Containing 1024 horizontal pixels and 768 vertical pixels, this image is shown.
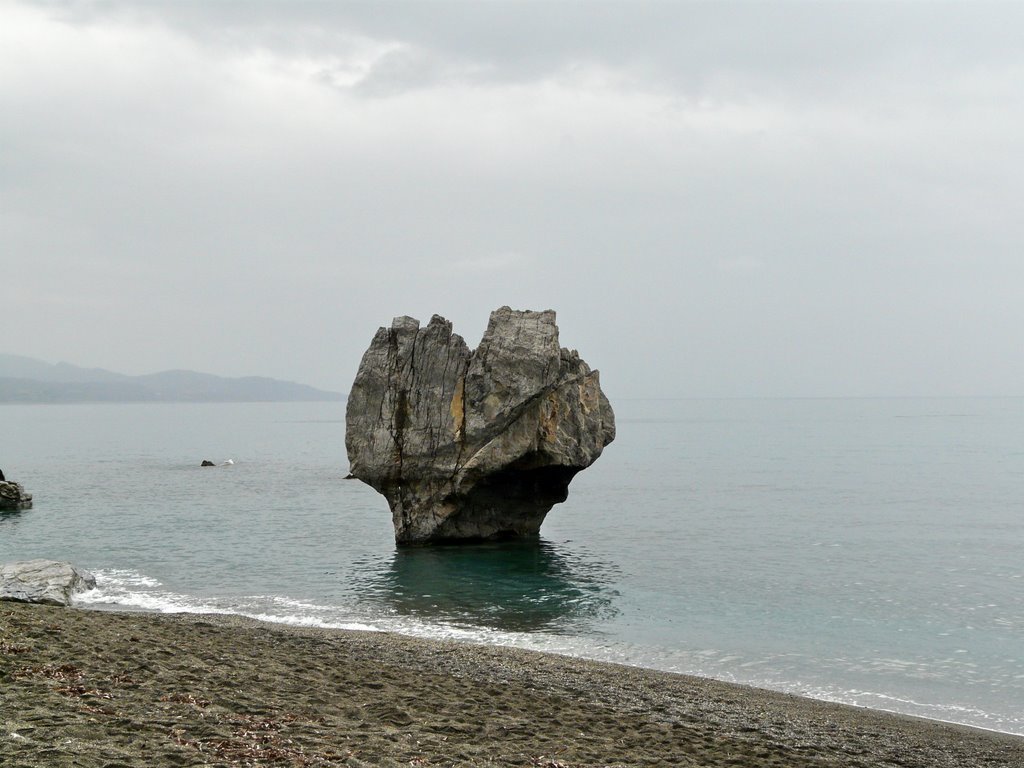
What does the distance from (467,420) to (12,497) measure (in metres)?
30.8

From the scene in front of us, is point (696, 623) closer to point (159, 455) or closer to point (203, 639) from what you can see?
point (203, 639)

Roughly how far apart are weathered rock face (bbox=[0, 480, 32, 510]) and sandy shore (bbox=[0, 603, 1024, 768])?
34.3 meters

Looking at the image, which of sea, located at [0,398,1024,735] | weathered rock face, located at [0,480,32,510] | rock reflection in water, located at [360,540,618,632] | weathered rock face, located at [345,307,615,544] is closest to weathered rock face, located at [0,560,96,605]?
sea, located at [0,398,1024,735]

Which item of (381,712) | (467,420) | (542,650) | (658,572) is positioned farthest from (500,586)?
(381,712)

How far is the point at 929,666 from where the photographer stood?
66.5ft

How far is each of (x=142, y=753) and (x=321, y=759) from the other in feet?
6.89

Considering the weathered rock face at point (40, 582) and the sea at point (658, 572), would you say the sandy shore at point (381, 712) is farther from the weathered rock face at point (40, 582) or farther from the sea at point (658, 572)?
the weathered rock face at point (40, 582)

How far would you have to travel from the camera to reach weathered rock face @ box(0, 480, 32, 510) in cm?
4962

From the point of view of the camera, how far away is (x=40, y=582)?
24.7 m

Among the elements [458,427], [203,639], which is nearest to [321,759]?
[203,639]

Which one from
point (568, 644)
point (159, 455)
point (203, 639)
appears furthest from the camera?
point (159, 455)

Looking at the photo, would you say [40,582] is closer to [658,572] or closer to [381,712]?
[381,712]

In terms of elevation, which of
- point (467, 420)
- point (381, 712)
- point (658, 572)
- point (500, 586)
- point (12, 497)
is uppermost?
point (467, 420)

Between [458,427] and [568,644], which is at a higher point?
[458,427]
